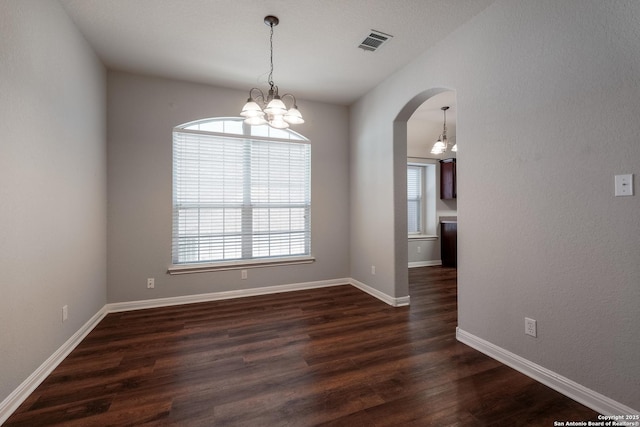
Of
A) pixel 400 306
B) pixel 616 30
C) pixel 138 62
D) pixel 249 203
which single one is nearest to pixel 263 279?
pixel 249 203

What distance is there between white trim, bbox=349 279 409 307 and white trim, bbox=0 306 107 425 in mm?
3177

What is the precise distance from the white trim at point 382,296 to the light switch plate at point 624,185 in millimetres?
2321

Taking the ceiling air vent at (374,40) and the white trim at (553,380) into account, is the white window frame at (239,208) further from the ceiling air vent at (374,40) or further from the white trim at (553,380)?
the white trim at (553,380)

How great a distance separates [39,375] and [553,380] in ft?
11.4

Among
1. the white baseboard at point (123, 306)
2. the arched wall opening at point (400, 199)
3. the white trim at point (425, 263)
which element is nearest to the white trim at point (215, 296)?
the white baseboard at point (123, 306)

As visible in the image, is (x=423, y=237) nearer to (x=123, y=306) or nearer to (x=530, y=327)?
(x=530, y=327)

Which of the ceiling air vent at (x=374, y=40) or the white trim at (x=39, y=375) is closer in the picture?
the white trim at (x=39, y=375)

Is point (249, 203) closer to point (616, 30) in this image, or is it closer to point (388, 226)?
point (388, 226)

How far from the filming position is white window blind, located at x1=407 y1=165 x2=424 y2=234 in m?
6.09

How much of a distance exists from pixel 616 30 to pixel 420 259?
15.6 ft

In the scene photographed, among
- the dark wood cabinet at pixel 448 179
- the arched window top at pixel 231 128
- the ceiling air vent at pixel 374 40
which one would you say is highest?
the ceiling air vent at pixel 374 40

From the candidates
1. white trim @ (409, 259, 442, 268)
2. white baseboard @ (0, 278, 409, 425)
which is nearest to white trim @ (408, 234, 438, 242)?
white trim @ (409, 259, 442, 268)

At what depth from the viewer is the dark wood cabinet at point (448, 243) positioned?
566 cm

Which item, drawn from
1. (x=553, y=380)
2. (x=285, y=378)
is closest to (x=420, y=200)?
(x=553, y=380)
